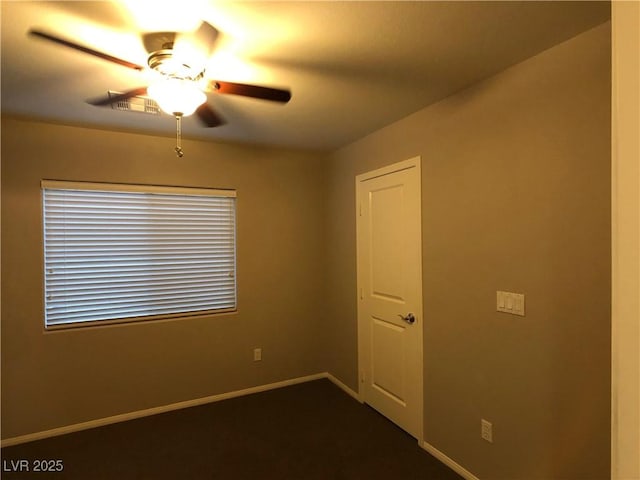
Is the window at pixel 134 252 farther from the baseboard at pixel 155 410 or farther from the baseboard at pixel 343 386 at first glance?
the baseboard at pixel 343 386

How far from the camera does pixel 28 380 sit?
2.62 m

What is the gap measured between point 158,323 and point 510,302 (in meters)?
2.76

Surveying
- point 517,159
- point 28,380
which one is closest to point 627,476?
point 517,159

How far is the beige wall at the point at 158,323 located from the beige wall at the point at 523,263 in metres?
1.51

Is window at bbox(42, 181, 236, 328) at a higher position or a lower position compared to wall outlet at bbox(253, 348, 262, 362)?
higher

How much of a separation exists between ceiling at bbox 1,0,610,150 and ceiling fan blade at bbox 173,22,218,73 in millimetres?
132

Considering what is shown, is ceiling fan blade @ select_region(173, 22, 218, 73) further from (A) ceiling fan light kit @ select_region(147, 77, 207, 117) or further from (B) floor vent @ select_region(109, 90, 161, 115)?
(B) floor vent @ select_region(109, 90, 161, 115)

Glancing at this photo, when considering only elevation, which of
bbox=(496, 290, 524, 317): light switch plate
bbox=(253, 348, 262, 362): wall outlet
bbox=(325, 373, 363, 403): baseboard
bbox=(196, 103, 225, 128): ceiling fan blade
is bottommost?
bbox=(325, 373, 363, 403): baseboard

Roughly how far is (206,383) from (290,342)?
886 mm

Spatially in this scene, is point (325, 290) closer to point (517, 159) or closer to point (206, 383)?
point (206, 383)

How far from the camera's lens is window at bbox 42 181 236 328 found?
274 cm

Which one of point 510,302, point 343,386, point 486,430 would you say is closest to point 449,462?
point 486,430

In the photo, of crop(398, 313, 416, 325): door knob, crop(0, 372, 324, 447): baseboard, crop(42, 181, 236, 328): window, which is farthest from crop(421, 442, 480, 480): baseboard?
crop(42, 181, 236, 328): window

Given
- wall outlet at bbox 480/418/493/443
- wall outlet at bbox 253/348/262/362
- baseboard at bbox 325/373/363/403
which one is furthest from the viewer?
wall outlet at bbox 253/348/262/362
